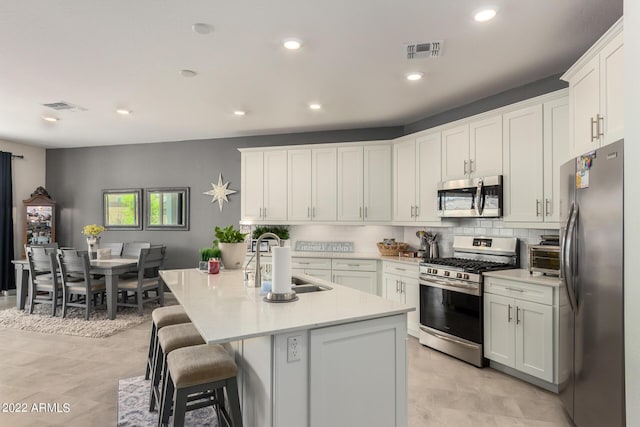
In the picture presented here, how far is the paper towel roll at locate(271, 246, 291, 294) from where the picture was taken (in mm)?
2184

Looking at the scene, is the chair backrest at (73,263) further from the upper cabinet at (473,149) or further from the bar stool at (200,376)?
the upper cabinet at (473,149)

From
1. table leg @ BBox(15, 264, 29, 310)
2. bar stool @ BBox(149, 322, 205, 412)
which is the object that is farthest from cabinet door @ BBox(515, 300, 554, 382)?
table leg @ BBox(15, 264, 29, 310)

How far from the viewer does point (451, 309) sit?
3816mm

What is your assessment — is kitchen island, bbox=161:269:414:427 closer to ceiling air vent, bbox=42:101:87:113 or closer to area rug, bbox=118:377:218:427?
area rug, bbox=118:377:218:427

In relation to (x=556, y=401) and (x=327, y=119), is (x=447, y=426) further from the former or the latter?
(x=327, y=119)

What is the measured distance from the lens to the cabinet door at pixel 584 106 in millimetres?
2385

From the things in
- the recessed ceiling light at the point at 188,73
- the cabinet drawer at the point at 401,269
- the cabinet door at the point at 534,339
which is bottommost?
the cabinet door at the point at 534,339

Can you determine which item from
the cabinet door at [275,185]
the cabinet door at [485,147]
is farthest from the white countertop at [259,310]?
the cabinet door at [275,185]

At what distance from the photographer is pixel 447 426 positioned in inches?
101

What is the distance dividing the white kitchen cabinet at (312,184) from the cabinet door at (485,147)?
1958 mm

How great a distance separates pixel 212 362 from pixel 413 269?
290 centimetres

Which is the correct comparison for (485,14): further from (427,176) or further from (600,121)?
(427,176)

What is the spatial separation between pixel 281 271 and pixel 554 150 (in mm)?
2637

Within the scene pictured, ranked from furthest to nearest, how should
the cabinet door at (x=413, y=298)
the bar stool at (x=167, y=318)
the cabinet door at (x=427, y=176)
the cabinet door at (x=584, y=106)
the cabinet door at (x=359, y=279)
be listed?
1. the cabinet door at (x=359, y=279)
2. the cabinet door at (x=427, y=176)
3. the cabinet door at (x=413, y=298)
4. the bar stool at (x=167, y=318)
5. the cabinet door at (x=584, y=106)
